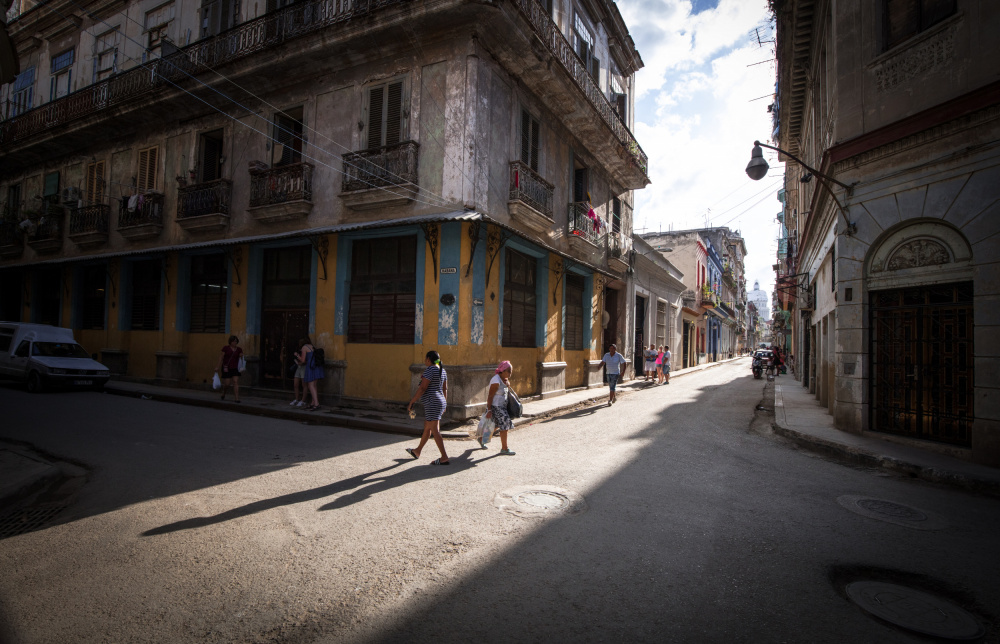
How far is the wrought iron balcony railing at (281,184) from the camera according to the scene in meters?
12.5

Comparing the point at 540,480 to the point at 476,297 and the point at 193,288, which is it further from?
the point at 193,288

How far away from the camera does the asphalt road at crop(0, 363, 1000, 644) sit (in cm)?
295

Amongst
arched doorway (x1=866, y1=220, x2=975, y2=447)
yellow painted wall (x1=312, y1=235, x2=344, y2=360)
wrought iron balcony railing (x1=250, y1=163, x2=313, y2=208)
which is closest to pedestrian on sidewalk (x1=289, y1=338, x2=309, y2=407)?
yellow painted wall (x1=312, y1=235, x2=344, y2=360)

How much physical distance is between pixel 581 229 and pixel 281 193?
8.90 meters

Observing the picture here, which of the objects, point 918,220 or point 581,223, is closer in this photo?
point 918,220

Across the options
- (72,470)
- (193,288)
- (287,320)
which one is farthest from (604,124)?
(72,470)

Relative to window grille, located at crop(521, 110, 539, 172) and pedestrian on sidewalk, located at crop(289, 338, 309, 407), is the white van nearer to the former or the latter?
pedestrian on sidewalk, located at crop(289, 338, 309, 407)

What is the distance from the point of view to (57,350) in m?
13.7

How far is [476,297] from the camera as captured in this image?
10.8m

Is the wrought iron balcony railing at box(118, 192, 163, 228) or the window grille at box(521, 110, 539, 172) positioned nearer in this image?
the window grille at box(521, 110, 539, 172)

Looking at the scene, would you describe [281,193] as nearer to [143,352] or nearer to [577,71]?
[143,352]

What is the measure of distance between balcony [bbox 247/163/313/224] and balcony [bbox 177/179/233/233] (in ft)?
4.17

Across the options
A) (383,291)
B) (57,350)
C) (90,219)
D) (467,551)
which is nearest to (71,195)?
(90,219)

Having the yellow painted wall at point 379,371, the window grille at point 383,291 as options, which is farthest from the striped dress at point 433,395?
the window grille at point 383,291
